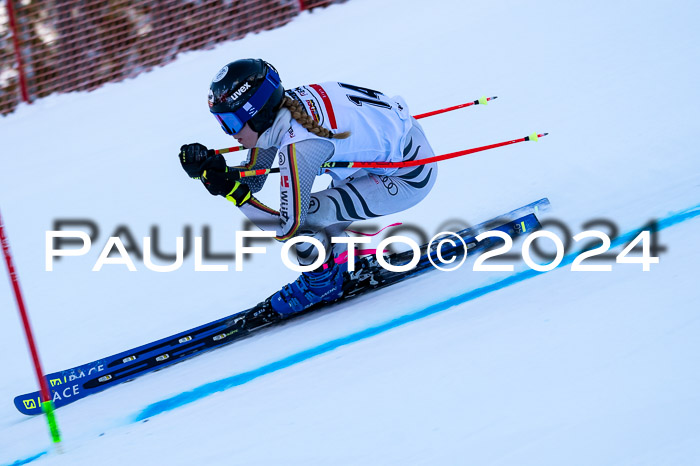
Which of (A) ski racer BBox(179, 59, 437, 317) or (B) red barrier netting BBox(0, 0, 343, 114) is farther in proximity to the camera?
(B) red barrier netting BBox(0, 0, 343, 114)

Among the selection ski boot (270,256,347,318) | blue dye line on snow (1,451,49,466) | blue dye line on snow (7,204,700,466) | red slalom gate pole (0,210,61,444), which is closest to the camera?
blue dye line on snow (1,451,49,466)

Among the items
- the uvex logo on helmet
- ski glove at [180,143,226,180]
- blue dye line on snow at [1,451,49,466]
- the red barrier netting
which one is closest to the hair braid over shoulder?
the uvex logo on helmet

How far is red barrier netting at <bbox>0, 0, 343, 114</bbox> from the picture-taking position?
642 centimetres

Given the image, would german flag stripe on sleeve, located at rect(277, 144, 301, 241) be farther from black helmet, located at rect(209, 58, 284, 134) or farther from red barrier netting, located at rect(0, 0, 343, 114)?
red barrier netting, located at rect(0, 0, 343, 114)

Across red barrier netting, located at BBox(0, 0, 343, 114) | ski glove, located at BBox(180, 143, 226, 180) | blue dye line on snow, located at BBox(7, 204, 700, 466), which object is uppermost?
red barrier netting, located at BBox(0, 0, 343, 114)

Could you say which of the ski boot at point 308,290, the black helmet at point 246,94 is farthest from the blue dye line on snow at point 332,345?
the black helmet at point 246,94

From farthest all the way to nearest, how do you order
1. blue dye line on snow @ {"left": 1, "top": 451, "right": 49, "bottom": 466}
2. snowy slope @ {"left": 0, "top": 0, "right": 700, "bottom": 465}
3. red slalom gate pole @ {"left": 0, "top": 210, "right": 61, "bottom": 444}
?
red slalom gate pole @ {"left": 0, "top": 210, "right": 61, "bottom": 444} < blue dye line on snow @ {"left": 1, "top": 451, "right": 49, "bottom": 466} < snowy slope @ {"left": 0, "top": 0, "right": 700, "bottom": 465}

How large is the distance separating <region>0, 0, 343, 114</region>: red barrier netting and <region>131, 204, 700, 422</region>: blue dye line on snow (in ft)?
12.8

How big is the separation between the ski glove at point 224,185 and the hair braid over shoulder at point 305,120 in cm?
38

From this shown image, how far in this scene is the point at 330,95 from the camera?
9.70 feet

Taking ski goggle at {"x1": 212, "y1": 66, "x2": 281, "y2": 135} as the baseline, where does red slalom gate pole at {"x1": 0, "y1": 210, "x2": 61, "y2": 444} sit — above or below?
below

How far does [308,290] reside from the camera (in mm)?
3324

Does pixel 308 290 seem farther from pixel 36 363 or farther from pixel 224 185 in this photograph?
pixel 36 363

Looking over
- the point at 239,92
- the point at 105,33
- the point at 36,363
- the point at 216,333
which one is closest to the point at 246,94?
the point at 239,92
